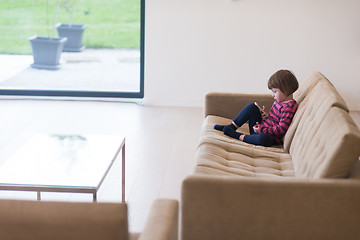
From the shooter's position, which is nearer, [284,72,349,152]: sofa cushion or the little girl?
[284,72,349,152]: sofa cushion

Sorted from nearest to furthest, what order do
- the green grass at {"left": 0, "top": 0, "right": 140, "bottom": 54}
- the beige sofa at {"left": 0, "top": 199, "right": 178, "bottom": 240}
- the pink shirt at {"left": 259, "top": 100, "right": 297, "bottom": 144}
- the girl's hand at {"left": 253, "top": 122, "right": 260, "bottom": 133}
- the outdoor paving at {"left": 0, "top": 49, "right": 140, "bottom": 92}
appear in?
the beige sofa at {"left": 0, "top": 199, "right": 178, "bottom": 240} < the pink shirt at {"left": 259, "top": 100, "right": 297, "bottom": 144} < the girl's hand at {"left": 253, "top": 122, "right": 260, "bottom": 133} < the green grass at {"left": 0, "top": 0, "right": 140, "bottom": 54} < the outdoor paving at {"left": 0, "top": 49, "right": 140, "bottom": 92}

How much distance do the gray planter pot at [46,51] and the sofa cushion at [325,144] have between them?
3.68 metres

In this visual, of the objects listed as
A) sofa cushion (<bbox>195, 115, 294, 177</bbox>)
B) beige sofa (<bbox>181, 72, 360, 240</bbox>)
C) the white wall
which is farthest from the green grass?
beige sofa (<bbox>181, 72, 360, 240</bbox>)

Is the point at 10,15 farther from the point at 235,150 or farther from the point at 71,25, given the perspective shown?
the point at 235,150

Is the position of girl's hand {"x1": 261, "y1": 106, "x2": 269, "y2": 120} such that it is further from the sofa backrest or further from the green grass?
the green grass

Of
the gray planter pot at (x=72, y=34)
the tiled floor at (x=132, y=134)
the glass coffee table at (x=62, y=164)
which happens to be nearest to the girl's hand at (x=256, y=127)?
the tiled floor at (x=132, y=134)

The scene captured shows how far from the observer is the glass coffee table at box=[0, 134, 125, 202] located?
3047 mm

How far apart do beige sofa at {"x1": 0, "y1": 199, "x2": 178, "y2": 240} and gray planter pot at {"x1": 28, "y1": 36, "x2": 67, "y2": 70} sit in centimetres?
464

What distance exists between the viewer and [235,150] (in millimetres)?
3611

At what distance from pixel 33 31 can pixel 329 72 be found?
331 cm

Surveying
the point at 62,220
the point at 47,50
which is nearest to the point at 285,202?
the point at 62,220

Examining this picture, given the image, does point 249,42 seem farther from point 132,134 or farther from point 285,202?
point 285,202

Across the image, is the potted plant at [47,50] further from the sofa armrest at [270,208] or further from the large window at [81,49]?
the sofa armrest at [270,208]

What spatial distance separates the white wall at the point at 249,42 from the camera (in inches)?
230
